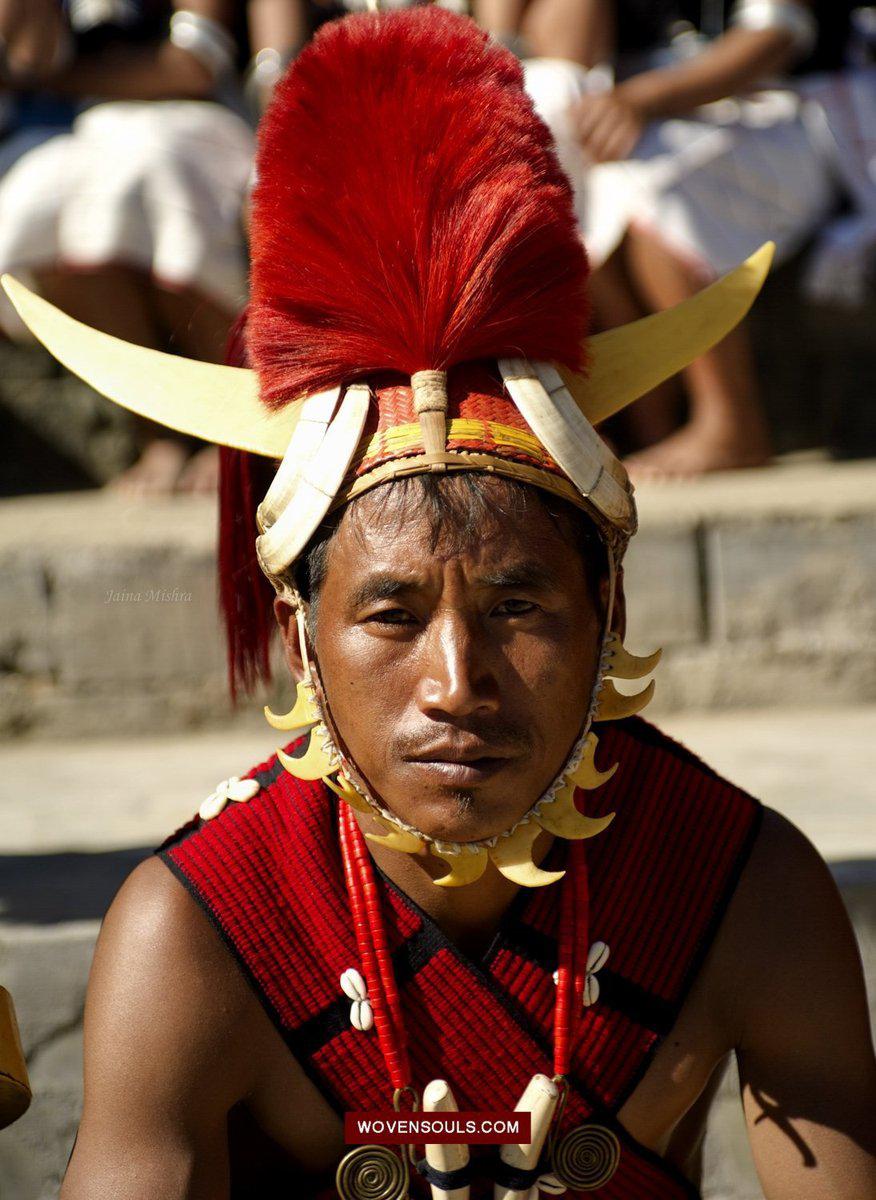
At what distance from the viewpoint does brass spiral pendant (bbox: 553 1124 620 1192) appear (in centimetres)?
180

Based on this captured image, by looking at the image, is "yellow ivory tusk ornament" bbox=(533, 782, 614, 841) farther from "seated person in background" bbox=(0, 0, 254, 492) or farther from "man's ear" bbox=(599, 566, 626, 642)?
"seated person in background" bbox=(0, 0, 254, 492)

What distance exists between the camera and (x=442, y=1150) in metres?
1.74

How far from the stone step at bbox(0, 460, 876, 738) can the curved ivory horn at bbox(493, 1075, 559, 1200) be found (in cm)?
206

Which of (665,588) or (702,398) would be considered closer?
(665,588)

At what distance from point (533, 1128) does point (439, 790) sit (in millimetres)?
445

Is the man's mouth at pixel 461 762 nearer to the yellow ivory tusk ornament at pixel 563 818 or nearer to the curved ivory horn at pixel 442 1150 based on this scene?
the yellow ivory tusk ornament at pixel 563 818

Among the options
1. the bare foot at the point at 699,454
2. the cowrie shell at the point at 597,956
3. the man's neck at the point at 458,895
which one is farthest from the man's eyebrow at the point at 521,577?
the bare foot at the point at 699,454

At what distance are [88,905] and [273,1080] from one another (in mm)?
831

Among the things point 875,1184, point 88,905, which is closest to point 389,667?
point 875,1184

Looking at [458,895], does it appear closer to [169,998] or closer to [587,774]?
[587,774]

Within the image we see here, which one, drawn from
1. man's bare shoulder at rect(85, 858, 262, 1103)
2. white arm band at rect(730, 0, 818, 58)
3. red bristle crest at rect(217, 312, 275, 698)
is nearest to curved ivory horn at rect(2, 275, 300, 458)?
red bristle crest at rect(217, 312, 275, 698)

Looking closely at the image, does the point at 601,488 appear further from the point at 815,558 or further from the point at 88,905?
the point at 815,558

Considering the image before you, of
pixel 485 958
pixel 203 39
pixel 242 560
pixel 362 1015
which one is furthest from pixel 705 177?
pixel 362 1015

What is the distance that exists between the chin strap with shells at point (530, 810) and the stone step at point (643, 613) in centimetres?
199
